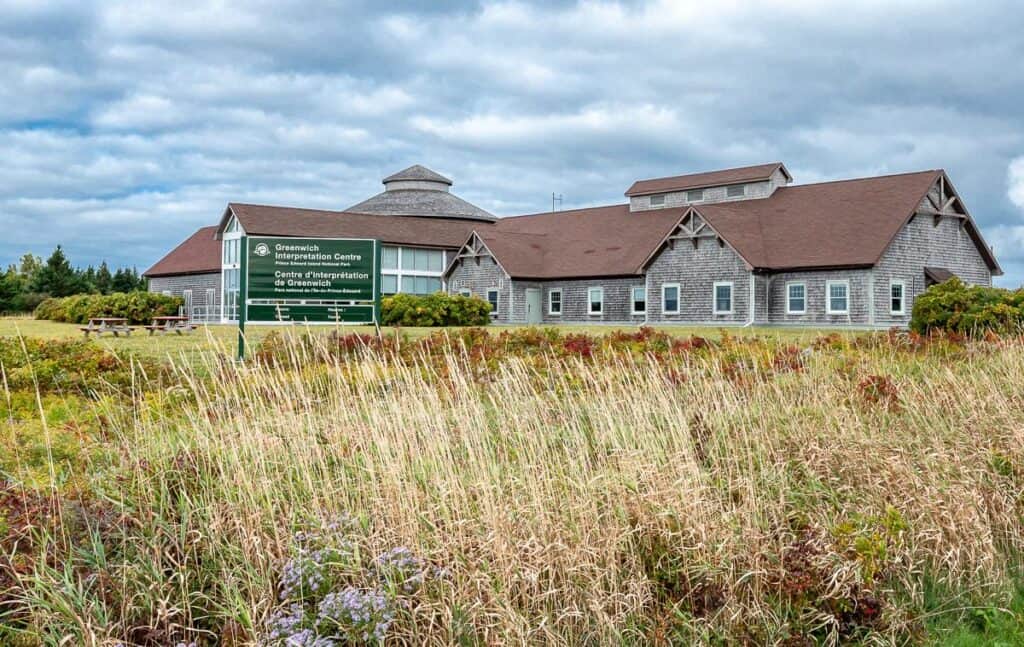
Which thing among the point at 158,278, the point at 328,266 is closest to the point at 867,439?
the point at 328,266

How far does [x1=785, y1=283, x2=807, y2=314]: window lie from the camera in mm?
36375

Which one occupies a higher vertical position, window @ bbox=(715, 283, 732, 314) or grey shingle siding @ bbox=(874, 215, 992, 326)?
grey shingle siding @ bbox=(874, 215, 992, 326)

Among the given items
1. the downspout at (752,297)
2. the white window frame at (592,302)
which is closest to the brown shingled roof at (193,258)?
the white window frame at (592,302)

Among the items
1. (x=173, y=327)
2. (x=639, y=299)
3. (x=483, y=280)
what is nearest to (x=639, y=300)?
(x=639, y=299)

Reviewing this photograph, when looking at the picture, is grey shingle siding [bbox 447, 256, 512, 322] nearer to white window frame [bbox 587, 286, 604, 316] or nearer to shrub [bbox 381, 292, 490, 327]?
white window frame [bbox 587, 286, 604, 316]

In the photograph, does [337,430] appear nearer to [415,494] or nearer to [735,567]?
[415,494]

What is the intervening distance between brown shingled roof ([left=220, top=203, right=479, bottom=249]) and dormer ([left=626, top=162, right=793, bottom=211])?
12.0 meters

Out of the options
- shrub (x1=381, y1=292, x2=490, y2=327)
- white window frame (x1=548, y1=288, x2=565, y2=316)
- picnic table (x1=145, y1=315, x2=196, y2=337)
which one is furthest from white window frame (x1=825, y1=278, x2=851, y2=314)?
picnic table (x1=145, y1=315, x2=196, y2=337)

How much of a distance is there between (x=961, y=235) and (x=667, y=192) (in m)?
13.9

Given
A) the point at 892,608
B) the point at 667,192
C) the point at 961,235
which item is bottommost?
the point at 892,608

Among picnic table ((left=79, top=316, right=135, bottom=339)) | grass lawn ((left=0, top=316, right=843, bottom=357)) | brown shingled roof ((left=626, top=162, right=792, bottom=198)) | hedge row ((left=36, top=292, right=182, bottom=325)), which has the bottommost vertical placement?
grass lawn ((left=0, top=316, right=843, bottom=357))

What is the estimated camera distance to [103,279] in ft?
252

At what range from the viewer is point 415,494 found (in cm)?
567

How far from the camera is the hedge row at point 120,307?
4019cm
